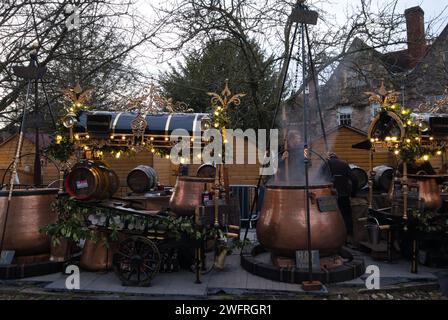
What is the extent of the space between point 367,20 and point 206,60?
5394mm

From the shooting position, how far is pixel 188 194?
7.04 m

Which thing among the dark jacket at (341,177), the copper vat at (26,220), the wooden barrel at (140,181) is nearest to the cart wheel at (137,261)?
the copper vat at (26,220)

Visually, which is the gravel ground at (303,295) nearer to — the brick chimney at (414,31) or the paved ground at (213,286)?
the paved ground at (213,286)

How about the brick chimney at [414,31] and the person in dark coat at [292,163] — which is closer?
the person in dark coat at [292,163]

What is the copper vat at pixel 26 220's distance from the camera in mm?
6008

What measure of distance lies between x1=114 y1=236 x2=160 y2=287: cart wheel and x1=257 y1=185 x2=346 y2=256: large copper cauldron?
1762 millimetres

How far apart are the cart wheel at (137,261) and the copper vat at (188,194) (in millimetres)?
1479

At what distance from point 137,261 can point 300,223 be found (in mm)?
2464

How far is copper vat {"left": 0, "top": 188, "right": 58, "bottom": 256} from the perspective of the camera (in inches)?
237

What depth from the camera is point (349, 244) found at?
27.5 ft

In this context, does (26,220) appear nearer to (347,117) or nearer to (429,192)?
(429,192)

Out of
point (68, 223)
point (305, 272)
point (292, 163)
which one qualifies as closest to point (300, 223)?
point (305, 272)

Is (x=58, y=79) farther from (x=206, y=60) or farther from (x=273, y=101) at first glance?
(x=273, y=101)
